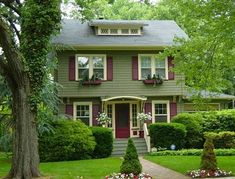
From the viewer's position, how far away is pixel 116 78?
2431 centimetres

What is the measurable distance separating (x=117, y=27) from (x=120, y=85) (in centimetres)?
370

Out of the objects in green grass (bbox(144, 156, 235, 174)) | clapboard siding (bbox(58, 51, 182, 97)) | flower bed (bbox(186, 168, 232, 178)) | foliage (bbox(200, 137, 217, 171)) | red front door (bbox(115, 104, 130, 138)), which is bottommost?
green grass (bbox(144, 156, 235, 174))

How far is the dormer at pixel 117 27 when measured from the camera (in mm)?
25141

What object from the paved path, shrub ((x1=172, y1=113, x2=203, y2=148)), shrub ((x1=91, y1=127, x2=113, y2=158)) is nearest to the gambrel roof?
shrub ((x1=172, y1=113, x2=203, y2=148))

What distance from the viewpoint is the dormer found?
82.5 ft

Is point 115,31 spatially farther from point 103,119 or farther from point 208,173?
point 208,173

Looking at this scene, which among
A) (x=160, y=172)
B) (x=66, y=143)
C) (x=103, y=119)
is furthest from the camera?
(x=103, y=119)

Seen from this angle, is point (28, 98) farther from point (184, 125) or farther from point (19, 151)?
point (184, 125)

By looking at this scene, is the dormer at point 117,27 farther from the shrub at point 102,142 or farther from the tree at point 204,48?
the tree at point 204,48

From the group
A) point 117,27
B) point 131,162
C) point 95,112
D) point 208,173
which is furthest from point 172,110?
point 131,162

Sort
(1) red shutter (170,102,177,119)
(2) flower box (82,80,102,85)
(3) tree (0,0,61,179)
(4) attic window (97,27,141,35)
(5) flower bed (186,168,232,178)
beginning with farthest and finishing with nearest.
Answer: (4) attic window (97,27,141,35) < (1) red shutter (170,102,177,119) < (2) flower box (82,80,102,85) < (5) flower bed (186,168,232,178) < (3) tree (0,0,61,179)

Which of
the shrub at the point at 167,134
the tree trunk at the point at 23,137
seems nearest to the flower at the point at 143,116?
the shrub at the point at 167,134

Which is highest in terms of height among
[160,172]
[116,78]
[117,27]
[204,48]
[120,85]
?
[117,27]

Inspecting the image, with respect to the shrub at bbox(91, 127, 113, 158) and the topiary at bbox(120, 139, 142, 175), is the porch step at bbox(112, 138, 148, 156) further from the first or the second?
the topiary at bbox(120, 139, 142, 175)
